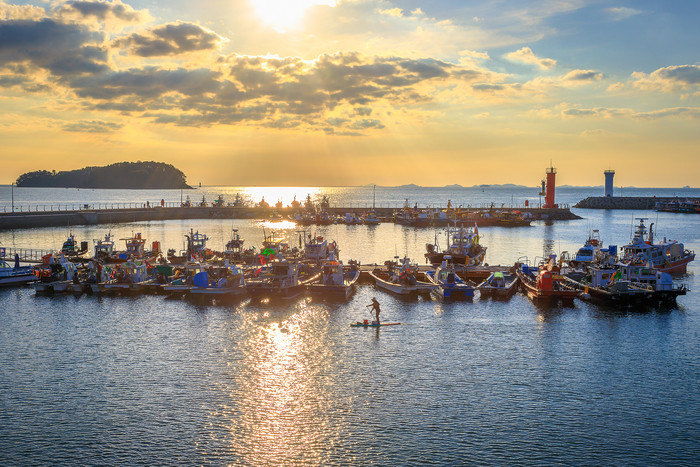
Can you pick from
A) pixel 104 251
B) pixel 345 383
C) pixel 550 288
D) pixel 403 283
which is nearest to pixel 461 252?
pixel 403 283

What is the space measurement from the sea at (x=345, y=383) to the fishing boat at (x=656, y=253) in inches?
776

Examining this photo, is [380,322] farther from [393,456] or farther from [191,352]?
[393,456]

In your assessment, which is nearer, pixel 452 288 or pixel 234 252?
pixel 452 288

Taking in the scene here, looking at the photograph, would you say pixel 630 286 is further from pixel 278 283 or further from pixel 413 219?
pixel 413 219

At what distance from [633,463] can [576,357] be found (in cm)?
1446

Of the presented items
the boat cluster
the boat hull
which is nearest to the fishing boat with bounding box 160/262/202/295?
the boat cluster

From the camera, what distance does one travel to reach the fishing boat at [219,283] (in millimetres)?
58219

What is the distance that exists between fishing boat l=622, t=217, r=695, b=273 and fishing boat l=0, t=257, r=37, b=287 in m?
74.1

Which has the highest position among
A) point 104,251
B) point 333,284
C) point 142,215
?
point 142,215

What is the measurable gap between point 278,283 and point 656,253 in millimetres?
52421

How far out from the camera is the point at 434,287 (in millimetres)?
59969

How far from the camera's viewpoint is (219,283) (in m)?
58.6

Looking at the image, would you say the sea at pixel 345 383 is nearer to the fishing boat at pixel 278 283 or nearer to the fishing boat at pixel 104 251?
the fishing boat at pixel 278 283

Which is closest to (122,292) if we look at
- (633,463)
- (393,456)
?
(393,456)
